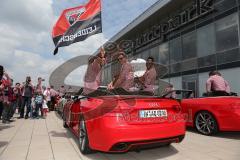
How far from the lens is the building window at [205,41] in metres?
15.9

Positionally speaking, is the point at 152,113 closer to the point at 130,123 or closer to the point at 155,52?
the point at 130,123

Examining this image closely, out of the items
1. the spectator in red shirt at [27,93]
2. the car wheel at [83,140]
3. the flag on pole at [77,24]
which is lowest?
the car wheel at [83,140]

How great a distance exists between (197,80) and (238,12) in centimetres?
506

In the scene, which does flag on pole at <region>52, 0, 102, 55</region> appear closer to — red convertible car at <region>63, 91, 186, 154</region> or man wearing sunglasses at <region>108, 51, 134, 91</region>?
man wearing sunglasses at <region>108, 51, 134, 91</region>

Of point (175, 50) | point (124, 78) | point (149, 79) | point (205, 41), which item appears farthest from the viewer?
point (175, 50)

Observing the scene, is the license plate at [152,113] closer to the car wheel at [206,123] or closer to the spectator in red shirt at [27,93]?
the car wheel at [206,123]

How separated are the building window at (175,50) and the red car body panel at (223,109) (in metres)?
13.0

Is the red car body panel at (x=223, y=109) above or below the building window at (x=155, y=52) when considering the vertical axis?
below

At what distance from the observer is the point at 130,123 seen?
3930mm

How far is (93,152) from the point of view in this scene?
4555mm

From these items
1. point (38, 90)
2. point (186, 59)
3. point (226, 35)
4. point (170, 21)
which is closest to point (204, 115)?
point (38, 90)

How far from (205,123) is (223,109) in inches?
27.6

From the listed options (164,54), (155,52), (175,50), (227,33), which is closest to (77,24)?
(227,33)

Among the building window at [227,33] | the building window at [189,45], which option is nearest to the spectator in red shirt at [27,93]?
the building window at [227,33]
